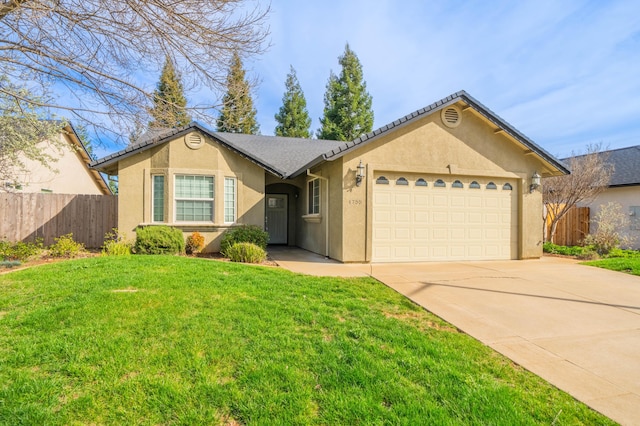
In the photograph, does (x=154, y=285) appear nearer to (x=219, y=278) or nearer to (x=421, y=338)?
(x=219, y=278)

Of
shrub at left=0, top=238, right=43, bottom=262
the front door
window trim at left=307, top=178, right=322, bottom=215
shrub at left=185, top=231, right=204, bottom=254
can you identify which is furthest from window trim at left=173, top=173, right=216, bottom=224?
shrub at left=0, top=238, right=43, bottom=262

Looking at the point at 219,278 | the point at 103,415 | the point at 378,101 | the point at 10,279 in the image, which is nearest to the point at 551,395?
the point at 103,415

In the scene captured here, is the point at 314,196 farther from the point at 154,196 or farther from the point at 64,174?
the point at 64,174

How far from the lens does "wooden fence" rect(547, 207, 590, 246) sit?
1758cm

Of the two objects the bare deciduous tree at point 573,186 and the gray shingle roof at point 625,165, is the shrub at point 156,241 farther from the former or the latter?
the gray shingle roof at point 625,165

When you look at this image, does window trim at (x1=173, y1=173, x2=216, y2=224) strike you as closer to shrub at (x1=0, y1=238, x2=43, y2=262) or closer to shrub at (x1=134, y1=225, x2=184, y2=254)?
shrub at (x1=134, y1=225, x2=184, y2=254)

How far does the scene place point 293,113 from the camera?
31.5 meters

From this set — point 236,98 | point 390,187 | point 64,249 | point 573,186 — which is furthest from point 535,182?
point 64,249

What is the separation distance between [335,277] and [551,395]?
16.1 feet

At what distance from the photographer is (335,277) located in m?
7.56

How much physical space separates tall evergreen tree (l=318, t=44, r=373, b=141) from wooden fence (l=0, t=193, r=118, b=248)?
20.4m

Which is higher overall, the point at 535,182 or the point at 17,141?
the point at 17,141

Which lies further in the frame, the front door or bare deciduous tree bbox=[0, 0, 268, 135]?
the front door

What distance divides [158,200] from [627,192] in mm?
22116
